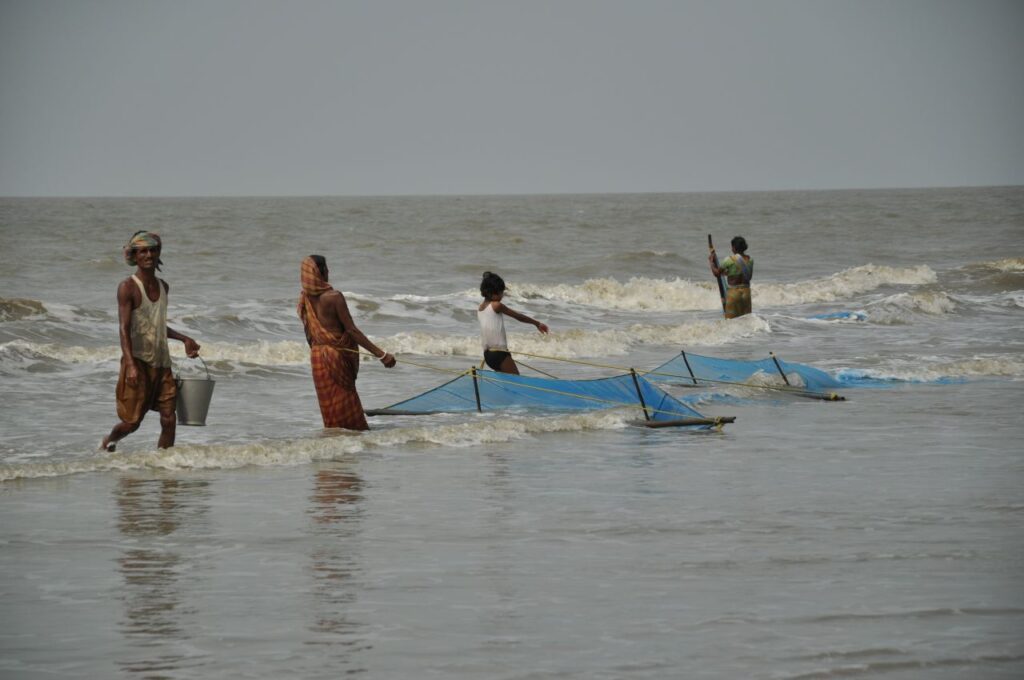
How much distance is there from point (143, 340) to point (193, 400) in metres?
0.53

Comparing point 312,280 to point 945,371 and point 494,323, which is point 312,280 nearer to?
point 494,323

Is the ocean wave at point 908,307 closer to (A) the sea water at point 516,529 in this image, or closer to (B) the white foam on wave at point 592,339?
(B) the white foam on wave at point 592,339

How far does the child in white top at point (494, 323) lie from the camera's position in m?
10.4

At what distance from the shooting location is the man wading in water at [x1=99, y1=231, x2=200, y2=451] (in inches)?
296

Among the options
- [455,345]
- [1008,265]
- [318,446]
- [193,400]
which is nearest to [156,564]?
[193,400]

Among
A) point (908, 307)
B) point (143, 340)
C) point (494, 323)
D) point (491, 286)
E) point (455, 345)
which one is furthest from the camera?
point (908, 307)

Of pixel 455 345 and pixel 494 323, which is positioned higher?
pixel 494 323

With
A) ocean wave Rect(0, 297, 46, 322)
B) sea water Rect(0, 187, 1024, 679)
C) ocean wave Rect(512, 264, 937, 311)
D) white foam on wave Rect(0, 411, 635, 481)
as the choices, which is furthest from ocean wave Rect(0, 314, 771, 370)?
ocean wave Rect(512, 264, 937, 311)

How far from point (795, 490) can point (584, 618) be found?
284cm

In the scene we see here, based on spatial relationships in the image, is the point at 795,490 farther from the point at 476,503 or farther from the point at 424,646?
the point at 424,646

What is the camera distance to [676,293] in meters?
26.8

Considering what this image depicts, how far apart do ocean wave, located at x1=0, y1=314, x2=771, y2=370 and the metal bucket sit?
644 centimetres

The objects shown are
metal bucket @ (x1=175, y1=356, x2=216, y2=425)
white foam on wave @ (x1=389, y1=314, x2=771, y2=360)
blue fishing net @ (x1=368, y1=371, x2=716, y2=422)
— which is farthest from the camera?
white foam on wave @ (x1=389, y1=314, x2=771, y2=360)

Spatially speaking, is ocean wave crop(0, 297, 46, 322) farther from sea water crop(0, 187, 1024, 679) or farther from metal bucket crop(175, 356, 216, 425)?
metal bucket crop(175, 356, 216, 425)
